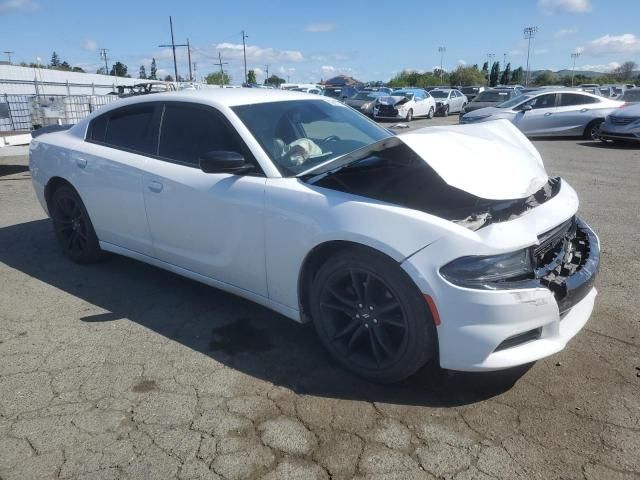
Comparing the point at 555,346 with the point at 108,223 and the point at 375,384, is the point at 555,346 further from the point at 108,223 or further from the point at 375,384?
the point at 108,223

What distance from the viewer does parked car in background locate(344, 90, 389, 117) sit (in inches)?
1054

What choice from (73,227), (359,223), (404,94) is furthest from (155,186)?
(404,94)

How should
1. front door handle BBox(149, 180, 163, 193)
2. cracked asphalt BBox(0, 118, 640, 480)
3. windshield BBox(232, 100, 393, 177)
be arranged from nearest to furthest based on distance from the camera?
cracked asphalt BBox(0, 118, 640, 480), windshield BBox(232, 100, 393, 177), front door handle BBox(149, 180, 163, 193)

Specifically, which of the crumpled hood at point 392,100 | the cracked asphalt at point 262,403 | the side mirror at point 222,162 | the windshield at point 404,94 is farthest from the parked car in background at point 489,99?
the side mirror at point 222,162

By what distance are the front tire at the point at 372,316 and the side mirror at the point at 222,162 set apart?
2.91 ft

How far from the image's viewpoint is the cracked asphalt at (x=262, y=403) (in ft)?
7.73

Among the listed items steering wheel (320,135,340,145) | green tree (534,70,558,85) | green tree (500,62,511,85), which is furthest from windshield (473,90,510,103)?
green tree (500,62,511,85)

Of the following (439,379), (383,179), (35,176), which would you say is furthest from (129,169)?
(439,379)

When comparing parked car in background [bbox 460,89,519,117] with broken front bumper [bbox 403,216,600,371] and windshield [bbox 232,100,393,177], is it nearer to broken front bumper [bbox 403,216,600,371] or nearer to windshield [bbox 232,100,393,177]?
windshield [bbox 232,100,393,177]

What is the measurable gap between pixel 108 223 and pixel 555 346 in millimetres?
3593

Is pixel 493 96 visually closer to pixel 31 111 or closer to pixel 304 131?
pixel 31 111

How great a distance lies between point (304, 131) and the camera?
12.8ft

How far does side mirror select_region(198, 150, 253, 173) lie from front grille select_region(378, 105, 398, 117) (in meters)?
23.2

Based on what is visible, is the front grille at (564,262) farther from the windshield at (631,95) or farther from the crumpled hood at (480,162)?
the windshield at (631,95)
